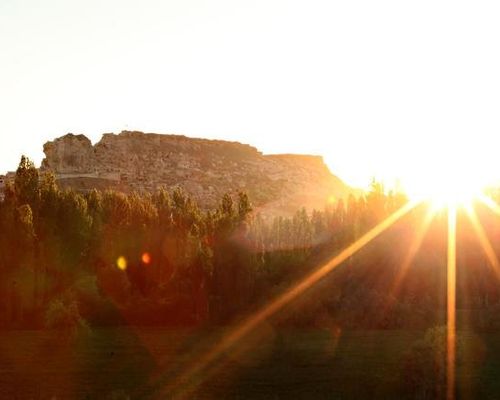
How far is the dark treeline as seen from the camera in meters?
37.7

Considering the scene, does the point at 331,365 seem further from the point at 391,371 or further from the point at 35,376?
the point at 35,376

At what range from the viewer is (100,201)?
176 ft

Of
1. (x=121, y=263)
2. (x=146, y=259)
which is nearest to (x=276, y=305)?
(x=146, y=259)

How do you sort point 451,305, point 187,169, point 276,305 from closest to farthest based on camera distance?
point 276,305 < point 451,305 < point 187,169

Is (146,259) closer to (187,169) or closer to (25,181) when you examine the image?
(25,181)

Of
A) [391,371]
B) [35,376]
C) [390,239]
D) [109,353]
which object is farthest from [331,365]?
[390,239]

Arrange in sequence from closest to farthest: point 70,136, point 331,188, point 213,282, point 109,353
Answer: point 109,353
point 213,282
point 70,136
point 331,188

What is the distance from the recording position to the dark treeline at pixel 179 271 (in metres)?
37.7

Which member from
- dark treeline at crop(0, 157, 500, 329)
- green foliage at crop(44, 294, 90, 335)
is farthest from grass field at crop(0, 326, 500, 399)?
dark treeline at crop(0, 157, 500, 329)

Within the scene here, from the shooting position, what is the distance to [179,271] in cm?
4372

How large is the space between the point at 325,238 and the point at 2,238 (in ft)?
104

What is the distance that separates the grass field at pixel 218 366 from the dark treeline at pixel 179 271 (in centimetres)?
336

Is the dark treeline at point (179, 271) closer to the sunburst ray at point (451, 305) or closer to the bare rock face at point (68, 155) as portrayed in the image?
the sunburst ray at point (451, 305)

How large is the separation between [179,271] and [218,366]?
17274mm
